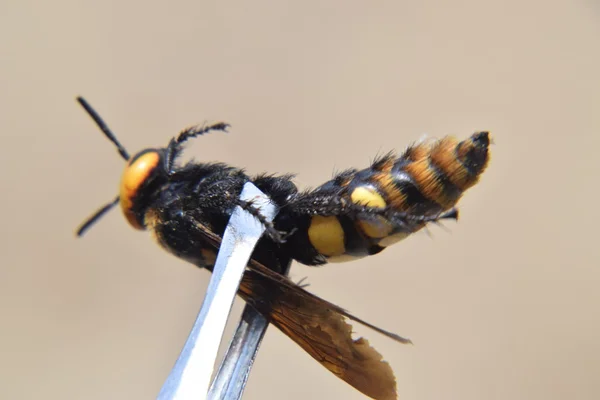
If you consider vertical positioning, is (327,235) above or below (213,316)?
above

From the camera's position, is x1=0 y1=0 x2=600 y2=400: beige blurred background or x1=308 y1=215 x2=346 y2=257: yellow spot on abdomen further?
x1=0 y1=0 x2=600 y2=400: beige blurred background

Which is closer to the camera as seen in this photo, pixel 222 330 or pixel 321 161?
pixel 222 330

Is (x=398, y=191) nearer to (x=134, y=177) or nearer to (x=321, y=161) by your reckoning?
(x=134, y=177)

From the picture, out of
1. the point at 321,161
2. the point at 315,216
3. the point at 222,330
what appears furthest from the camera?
the point at 321,161

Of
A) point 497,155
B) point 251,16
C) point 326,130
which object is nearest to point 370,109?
point 326,130

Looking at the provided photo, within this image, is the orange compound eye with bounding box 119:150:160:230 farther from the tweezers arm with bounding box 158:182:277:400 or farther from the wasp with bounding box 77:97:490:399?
the tweezers arm with bounding box 158:182:277:400

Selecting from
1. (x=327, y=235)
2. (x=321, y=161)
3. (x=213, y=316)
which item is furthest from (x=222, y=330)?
(x=321, y=161)

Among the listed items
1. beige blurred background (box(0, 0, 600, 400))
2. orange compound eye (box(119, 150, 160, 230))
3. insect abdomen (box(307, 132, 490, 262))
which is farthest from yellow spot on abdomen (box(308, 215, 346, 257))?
beige blurred background (box(0, 0, 600, 400))

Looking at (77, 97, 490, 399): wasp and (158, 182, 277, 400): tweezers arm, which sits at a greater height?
(77, 97, 490, 399): wasp
